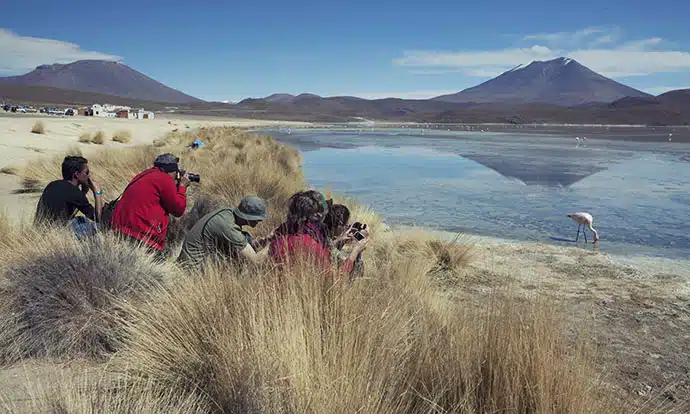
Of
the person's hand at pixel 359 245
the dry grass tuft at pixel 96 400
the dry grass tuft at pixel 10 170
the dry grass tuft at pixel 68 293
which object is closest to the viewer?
the dry grass tuft at pixel 96 400

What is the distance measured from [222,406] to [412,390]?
0.82 meters

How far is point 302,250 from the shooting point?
324 cm

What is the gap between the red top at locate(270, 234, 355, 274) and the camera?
3.27 metres

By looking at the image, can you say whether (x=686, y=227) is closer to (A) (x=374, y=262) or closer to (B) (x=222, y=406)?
(A) (x=374, y=262)

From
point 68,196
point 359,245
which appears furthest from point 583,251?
point 68,196

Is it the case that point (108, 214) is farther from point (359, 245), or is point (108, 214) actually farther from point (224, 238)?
point (359, 245)

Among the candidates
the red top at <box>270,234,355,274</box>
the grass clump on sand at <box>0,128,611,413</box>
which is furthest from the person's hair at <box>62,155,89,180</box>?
the red top at <box>270,234,355,274</box>

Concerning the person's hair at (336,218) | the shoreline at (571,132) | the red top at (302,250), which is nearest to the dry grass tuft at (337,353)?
the red top at (302,250)

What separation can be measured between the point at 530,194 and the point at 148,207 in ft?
34.3

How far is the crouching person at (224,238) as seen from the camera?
4.00 metres

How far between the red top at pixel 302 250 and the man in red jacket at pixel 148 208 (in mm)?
1385

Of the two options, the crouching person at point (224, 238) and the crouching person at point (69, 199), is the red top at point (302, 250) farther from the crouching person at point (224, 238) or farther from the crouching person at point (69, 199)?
the crouching person at point (69, 199)

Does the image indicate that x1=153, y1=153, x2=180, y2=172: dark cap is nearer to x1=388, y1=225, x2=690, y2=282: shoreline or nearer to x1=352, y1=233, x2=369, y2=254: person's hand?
x1=352, y1=233, x2=369, y2=254: person's hand

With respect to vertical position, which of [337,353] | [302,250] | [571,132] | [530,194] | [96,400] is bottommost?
[571,132]
